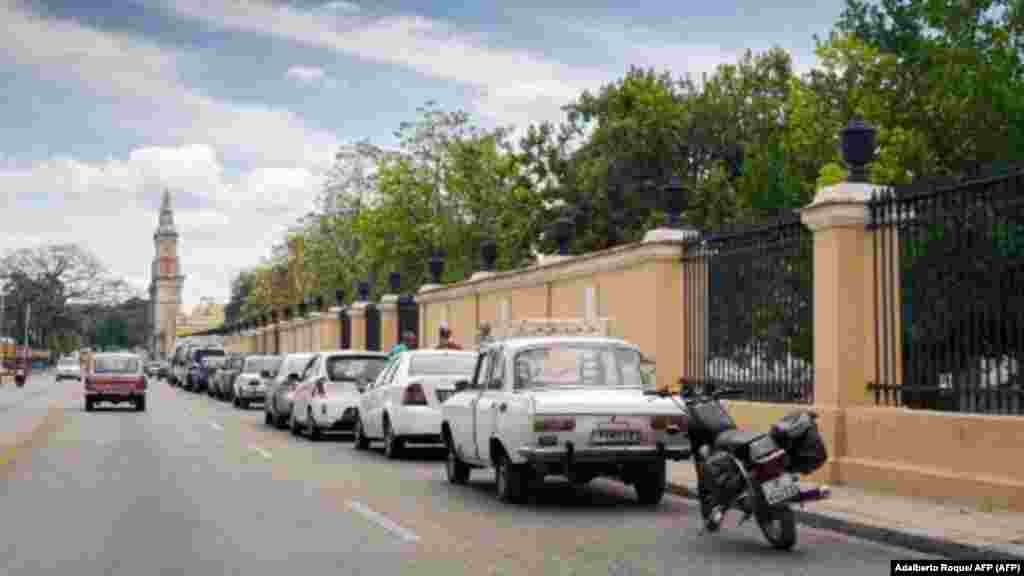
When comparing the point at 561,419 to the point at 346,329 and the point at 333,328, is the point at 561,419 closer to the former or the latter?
the point at 346,329

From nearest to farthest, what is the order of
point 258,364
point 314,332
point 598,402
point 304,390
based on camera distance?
1. point 598,402
2. point 304,390
3. point 258,364
4. point 314,332

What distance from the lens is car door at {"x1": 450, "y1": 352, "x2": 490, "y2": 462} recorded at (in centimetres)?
1428

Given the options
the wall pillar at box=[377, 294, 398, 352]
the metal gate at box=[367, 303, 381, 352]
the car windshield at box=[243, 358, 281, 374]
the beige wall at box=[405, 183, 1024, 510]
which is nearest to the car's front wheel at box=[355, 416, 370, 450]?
the beige wall at box=[405, 183, 1024, 510]

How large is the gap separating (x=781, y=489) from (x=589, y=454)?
2.90m

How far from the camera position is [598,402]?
1252cm

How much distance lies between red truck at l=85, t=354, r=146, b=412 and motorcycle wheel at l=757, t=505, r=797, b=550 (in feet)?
93.4

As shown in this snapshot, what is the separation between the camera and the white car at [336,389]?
2331 cm

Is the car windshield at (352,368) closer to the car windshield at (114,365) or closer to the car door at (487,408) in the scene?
the car door at (487,408)

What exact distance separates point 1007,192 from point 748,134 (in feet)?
163

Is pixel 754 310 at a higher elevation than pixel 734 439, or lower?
higher

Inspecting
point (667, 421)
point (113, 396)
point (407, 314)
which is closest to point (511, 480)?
point (667, 421)

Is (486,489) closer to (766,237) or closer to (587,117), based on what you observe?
(766,237)

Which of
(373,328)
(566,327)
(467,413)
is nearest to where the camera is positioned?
(467,413)

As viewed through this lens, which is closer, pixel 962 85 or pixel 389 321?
pixel 389 321
